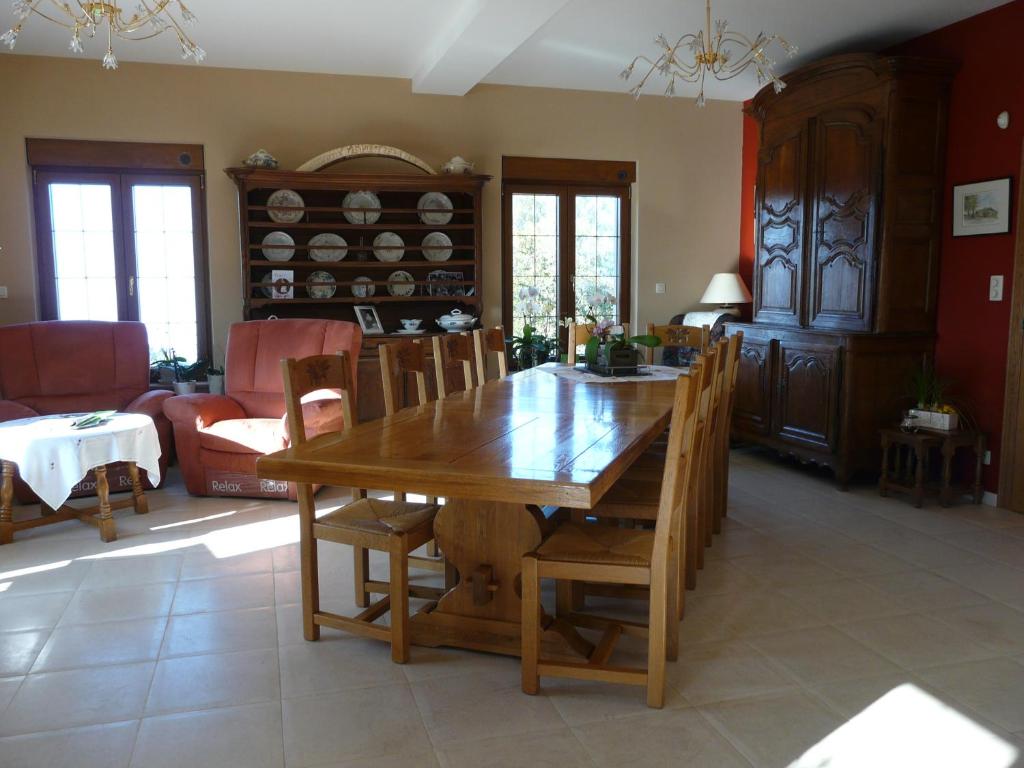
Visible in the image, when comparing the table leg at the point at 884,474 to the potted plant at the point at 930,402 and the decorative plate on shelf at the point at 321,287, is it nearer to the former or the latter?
the potted plant at the point at 930,402

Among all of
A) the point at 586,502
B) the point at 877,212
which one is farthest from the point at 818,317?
the point at 586,502

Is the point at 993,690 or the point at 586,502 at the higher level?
the point at 586,502

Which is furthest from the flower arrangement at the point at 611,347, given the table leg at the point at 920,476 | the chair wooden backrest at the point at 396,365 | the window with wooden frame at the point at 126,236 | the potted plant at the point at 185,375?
the window with wooden frame at the point at 126,236

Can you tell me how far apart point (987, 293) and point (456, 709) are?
12.4 feet

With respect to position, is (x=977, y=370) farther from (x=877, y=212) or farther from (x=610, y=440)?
(x=610, y=440)

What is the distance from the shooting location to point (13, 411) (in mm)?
4461

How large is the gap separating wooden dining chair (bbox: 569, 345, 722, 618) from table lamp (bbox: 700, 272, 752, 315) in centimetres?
366

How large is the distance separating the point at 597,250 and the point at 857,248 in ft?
8.91

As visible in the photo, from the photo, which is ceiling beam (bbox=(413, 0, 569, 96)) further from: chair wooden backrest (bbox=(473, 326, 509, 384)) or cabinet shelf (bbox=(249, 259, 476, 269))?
chair wooden backrest (bbox=(473, 326, 509, 384))

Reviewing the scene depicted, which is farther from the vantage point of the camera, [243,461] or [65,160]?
[65,160]

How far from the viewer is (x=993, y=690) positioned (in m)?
2.33

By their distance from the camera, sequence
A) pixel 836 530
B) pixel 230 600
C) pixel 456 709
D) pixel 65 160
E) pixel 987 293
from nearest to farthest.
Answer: pixel 456 709 < pixel 230 600 < pixel 836 530 < pixel 987 293 < pixel 65 160

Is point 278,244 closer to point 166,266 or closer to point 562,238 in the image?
point 166,266

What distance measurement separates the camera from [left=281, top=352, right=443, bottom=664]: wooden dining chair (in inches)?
98.3
